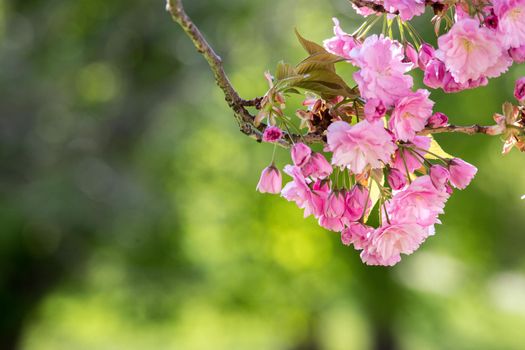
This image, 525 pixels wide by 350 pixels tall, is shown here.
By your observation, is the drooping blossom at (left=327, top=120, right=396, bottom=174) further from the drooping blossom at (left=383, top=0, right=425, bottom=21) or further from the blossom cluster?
the drooping blossom at (left=383, top=0, right=425, bottom=21)

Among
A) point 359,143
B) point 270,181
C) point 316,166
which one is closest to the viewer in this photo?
point 359,143

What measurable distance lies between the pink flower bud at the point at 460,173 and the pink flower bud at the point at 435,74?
13cm

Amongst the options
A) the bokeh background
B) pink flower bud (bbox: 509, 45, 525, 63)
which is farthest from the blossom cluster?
the bokeh background

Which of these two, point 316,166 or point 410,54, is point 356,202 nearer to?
point 316,166

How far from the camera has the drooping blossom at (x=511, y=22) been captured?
1204mm

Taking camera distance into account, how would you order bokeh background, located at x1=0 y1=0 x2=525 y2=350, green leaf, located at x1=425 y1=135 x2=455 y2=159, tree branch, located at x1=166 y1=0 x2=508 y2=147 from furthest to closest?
bokeh background, located at x1=0 y1=0 x2=525 y2=350 → green leaf, located at x1=425 y1=135 x2=455 y2=159 → tree branch, located at x1=166 y1=0 x2=508 y2=147

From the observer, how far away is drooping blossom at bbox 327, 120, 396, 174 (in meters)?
1.15

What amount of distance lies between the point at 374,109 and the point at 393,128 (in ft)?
0.14

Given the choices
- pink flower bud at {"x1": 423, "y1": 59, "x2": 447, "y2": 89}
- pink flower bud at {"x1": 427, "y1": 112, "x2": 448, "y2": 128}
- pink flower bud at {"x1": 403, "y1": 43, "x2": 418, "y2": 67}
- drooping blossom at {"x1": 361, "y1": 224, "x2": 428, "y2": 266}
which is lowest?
drooping blossom at {"x1": 361, "y1": 224, "x2": 428, "y2": 266}

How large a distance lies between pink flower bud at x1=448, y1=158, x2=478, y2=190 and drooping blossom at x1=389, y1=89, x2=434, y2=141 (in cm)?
17

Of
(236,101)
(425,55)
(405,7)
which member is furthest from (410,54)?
(236,101)

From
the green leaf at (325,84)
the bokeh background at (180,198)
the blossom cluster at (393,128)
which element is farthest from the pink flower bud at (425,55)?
the bokeh background at (180,198)

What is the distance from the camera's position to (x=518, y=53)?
47.9 inches

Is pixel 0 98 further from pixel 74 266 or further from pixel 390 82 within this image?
pixel 390 82
